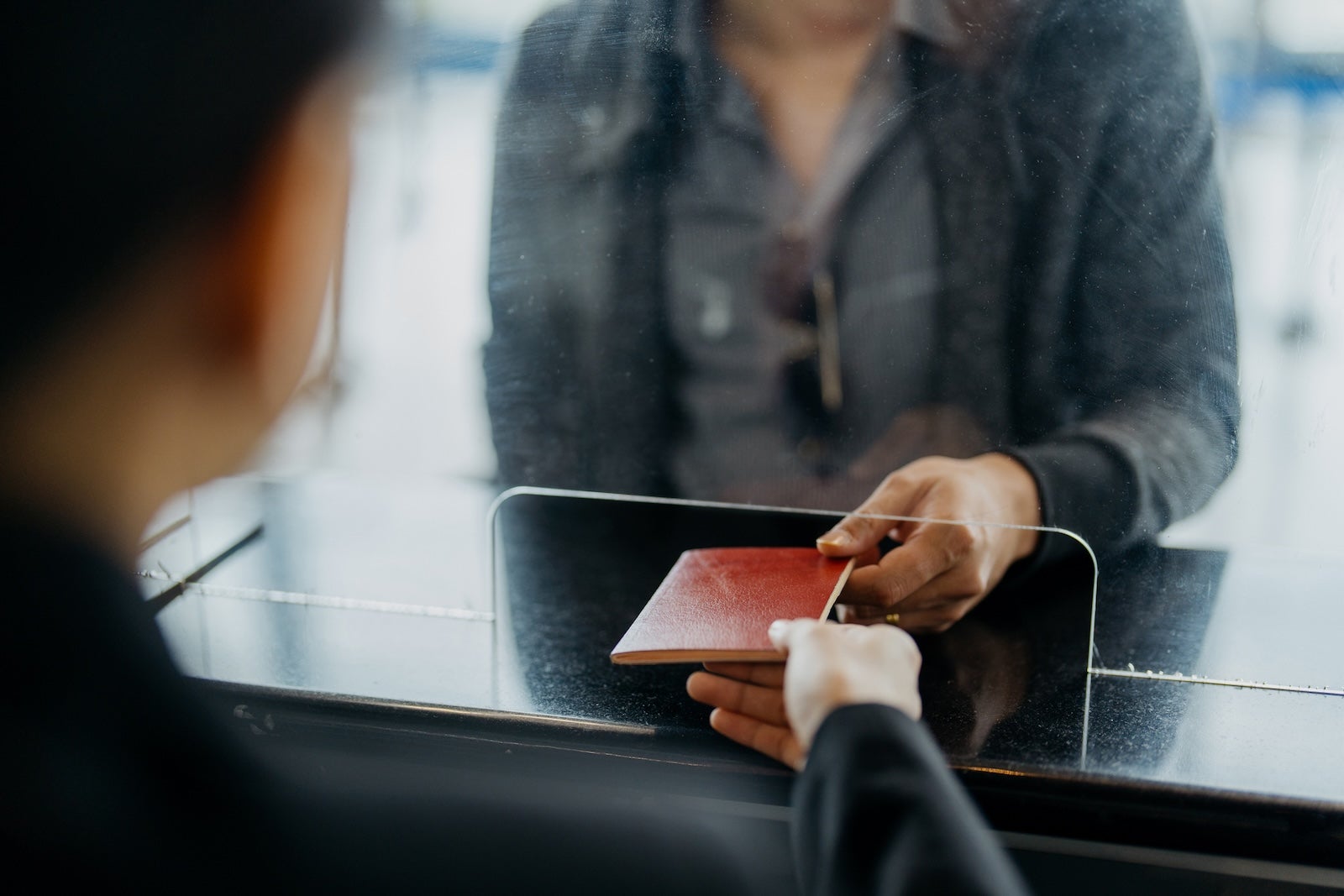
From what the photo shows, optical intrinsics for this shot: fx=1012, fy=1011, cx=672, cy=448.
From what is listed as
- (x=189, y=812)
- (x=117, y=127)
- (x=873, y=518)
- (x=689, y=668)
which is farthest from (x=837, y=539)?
(x=117, y=127)

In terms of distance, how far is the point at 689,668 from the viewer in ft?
2.31

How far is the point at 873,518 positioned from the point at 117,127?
611 millimetres

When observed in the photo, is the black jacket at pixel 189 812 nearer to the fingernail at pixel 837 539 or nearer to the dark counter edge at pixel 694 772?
the dark counter edge at pixel 694 772

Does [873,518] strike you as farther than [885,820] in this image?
Yes

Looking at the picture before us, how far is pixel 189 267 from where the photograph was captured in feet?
2.50

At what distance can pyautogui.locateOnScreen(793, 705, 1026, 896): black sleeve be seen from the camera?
42 cm

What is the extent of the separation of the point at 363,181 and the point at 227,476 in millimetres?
288

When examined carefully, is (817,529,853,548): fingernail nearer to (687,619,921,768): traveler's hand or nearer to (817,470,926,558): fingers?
(817,470,926,558): fingers

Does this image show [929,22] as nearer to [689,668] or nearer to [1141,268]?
[1141,268]

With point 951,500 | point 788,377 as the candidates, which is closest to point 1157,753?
point 951,500

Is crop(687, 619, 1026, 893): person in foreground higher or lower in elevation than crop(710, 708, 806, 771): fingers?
higher

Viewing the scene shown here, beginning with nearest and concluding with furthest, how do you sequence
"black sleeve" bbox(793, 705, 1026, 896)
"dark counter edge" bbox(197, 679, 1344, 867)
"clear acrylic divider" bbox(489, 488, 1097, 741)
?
"black sleeve" bbox(793, 705, 1026, 896)
"dark counter edge" bbox(197, 679, 1344, 867)
"clear acrylic divider" bbox(489, 488, 1097, 741)

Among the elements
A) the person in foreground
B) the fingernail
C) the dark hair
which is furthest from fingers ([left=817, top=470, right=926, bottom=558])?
the dark hair

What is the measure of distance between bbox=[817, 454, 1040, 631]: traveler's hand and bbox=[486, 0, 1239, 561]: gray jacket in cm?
2
